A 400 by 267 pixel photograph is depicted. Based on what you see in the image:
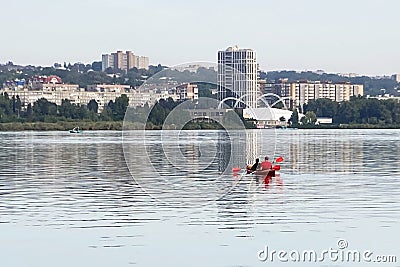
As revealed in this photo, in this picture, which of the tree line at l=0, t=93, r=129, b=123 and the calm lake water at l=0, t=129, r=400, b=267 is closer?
the calm lake water at l=0, t=129, r=400, b=267

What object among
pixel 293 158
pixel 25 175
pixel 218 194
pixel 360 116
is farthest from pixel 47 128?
pixel 218 194

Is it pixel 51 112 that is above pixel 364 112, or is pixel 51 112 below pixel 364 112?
above

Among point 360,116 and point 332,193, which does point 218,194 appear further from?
point 360,116

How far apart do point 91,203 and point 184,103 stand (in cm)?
803
